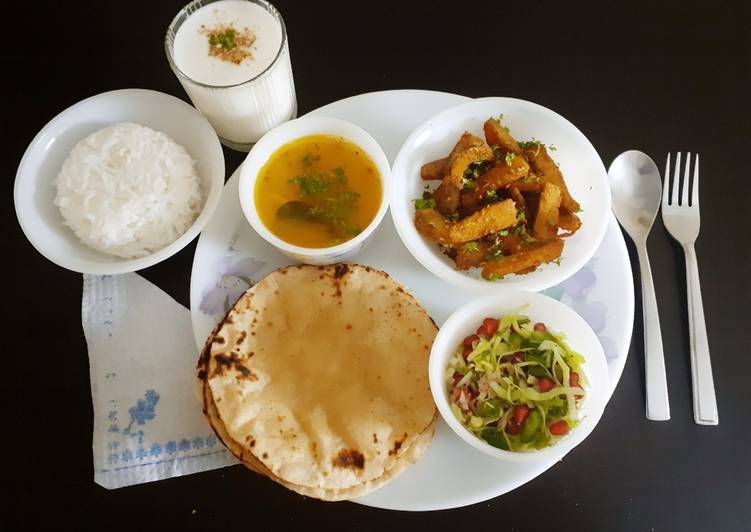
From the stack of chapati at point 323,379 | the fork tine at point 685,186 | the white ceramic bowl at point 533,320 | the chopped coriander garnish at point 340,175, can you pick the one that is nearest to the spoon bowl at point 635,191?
the fork tine at point 685,186

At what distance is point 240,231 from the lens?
7.55 feet

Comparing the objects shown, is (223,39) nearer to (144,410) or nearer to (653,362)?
(144,410)

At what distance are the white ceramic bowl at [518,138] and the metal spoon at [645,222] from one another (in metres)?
0.27

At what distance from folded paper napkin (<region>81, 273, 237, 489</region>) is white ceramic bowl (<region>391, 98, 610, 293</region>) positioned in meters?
0.98

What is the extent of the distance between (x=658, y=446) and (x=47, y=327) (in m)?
2.48

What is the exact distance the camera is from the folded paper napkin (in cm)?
213

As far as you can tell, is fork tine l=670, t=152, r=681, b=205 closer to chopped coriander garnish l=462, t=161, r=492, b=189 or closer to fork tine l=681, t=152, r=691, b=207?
fork tine l=681, t=152, r=691, b=207

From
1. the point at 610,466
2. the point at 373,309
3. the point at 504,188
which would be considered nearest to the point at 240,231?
the point at 373,309

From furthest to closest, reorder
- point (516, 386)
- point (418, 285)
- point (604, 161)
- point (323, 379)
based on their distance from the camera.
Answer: point (604, 161), point (418, 285), point (323, 379), point (516, 386)

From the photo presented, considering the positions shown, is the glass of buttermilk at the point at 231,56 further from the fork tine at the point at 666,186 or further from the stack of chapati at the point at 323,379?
the fork tine at the point at 666,186

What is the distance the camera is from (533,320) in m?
2.10

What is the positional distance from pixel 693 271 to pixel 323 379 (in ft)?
5.17

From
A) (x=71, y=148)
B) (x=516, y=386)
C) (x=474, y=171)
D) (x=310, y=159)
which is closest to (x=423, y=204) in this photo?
(x=474, y=171)

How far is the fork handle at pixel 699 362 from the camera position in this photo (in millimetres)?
2203
